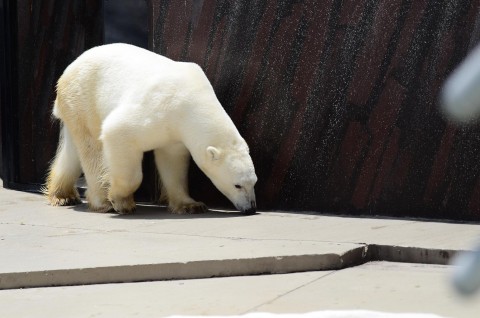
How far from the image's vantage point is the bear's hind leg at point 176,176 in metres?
6.68

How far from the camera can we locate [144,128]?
20.6 ft

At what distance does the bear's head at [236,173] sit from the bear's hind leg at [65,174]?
1496 millimetres

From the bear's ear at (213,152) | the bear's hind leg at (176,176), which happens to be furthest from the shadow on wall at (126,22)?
the bear's ear at (213,152)

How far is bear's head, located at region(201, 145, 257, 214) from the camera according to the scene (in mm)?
→ 6312

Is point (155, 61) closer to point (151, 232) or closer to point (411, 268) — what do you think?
point (151, 232)

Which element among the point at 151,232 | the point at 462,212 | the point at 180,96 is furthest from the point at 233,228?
the point at 462,212

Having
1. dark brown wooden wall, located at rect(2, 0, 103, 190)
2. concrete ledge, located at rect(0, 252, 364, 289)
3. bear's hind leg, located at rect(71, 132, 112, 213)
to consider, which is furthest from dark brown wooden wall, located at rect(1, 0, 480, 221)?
concrete ledge, located at rect(0, 252, 364, 289)

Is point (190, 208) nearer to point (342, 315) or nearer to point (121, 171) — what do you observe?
point (121, 171)

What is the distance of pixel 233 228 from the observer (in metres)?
5.68

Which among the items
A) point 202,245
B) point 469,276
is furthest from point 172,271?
point 469,276

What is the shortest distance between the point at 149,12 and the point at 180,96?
138 cm

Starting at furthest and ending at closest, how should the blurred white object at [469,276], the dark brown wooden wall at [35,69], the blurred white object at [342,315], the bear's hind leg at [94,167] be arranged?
the dark brown wooden wall at [35,69] < the bear's hind leg at [94,167] < the blurred white object at [342,315] < the blurred white object at [469,276]

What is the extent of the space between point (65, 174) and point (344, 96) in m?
2.69

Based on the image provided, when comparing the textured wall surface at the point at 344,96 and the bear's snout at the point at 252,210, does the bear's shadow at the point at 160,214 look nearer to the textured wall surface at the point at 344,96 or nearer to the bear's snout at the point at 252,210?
the bear's snout at the point at 252,210
